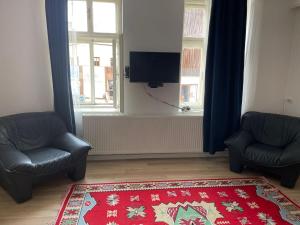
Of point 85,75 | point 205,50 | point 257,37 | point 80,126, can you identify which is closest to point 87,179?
point 80,126

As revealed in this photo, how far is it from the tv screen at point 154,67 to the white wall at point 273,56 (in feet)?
4.65

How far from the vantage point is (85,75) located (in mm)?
3762

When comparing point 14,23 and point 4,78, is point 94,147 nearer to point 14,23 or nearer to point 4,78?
point 4,78

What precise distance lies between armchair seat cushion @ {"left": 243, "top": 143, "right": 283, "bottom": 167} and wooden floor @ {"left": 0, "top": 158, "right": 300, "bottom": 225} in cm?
34

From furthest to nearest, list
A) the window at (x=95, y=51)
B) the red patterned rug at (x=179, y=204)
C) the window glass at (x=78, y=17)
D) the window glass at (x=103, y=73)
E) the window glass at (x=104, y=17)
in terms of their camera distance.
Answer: the window glass at (x=103, y=73), the window glass at (x=104, y=17), the window at (x=95, y=51), the window glass at (x=78, y=17), the red patterned rug at (x=179, y=204)

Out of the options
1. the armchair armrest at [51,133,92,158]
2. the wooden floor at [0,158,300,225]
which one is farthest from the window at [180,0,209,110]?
the armchair armrest at [51,133,92,158]

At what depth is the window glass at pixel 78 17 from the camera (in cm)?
336

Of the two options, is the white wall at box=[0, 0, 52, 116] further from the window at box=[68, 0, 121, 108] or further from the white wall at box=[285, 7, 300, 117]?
the white wall at box=[285, 7, 300, 117]

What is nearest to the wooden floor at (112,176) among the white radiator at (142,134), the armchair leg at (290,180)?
the armchair leg at (290,180)

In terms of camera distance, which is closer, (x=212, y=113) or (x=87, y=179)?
(x=87, y=179)

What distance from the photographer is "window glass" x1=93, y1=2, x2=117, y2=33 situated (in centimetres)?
362

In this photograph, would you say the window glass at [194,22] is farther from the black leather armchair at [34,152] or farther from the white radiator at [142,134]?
the black leather armchair at [34,152]

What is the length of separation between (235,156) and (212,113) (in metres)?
0.74

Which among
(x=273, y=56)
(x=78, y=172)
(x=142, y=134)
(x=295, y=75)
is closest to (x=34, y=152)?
(x=78, y=172)
